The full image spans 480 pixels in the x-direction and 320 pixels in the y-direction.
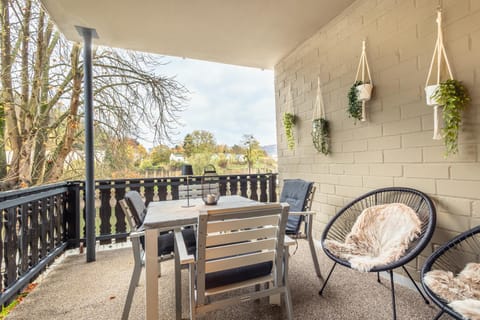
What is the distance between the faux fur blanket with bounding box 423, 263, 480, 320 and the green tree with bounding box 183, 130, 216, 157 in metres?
3.76

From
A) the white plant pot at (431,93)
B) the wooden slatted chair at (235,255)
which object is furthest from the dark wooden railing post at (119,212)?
the white plant pot at (431,93)

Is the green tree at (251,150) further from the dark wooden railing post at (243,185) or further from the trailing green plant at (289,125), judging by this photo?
the trailing green plant at (289,125)

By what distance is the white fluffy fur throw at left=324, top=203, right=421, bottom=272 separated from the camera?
1.62 m

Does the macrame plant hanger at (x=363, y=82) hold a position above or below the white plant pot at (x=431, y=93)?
above

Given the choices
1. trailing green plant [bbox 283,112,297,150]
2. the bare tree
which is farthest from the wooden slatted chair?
the bare tree

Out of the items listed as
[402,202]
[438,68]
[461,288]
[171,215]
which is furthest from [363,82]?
[171,215]

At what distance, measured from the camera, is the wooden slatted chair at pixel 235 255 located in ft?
3.99

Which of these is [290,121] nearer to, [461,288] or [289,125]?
→ [289,125]

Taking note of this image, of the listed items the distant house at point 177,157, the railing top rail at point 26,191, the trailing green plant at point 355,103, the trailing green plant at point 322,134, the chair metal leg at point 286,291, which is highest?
the trailing green plant at point 355,103

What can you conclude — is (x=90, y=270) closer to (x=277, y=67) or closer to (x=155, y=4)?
(x=155, y=4)

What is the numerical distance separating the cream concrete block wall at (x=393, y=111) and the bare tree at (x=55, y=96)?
→ 270 cm

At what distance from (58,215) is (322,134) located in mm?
3410

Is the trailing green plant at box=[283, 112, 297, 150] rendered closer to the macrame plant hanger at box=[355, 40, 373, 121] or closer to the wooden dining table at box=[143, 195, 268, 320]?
the macrame plant hanger at box=[355, 40, 373, 121]

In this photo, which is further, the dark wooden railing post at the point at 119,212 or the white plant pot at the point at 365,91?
the dark wooden railing post at the point at 119,212
